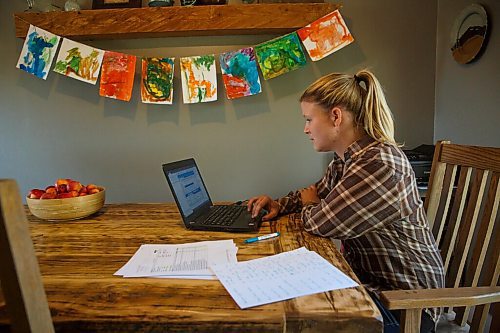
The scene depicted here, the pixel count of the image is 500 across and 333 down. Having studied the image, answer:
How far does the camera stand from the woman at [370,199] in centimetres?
114

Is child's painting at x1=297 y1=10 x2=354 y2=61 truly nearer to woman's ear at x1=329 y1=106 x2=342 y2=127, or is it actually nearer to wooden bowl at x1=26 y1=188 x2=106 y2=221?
woman's ear at x1=329 y1=106 x2=342 y2=127

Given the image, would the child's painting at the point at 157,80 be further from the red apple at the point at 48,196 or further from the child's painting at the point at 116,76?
the red apple at the point at 48,196

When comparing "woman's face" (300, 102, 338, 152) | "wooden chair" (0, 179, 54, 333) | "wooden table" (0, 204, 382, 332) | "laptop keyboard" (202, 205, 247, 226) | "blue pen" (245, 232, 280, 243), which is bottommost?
"wooden table" (0, 204, 382, 332)

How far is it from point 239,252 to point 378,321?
445mm

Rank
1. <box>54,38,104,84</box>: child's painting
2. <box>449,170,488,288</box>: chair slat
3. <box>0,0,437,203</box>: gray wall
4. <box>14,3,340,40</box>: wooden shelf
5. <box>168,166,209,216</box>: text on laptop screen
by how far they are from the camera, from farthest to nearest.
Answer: <box>0,0,437,203</box>: gray wall < <box>54,38,104,84</box>: child's painting < <box>14,3,340,40</box>: wooden shelf < <box>168,166,209,216</box>: text on laptop screen < <box>449,170,488,288</box>: chair slat

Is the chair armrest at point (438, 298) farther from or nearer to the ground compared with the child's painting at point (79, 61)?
nearer to the ground

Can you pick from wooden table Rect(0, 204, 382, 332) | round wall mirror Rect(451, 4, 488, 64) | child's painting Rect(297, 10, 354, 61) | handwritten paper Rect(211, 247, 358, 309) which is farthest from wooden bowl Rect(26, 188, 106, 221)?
round wall mirror Rect(451, 4, 488, 64)

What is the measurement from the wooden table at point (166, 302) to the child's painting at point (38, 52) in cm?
154

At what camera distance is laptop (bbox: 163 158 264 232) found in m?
1.32

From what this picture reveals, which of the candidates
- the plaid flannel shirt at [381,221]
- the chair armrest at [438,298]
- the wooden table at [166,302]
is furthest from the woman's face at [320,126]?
the chair armrest at [438,298]

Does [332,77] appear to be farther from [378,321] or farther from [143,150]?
[143,150]

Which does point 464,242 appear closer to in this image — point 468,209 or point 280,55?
point 468,209

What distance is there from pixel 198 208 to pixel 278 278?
681 millimetres

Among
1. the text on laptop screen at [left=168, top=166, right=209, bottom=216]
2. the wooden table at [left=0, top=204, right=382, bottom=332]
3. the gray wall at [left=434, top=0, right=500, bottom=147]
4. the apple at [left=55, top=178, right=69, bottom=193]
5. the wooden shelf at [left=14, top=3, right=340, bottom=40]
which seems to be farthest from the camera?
the wooden shelf at [left=14, top=3, right=340, bottom=40]
